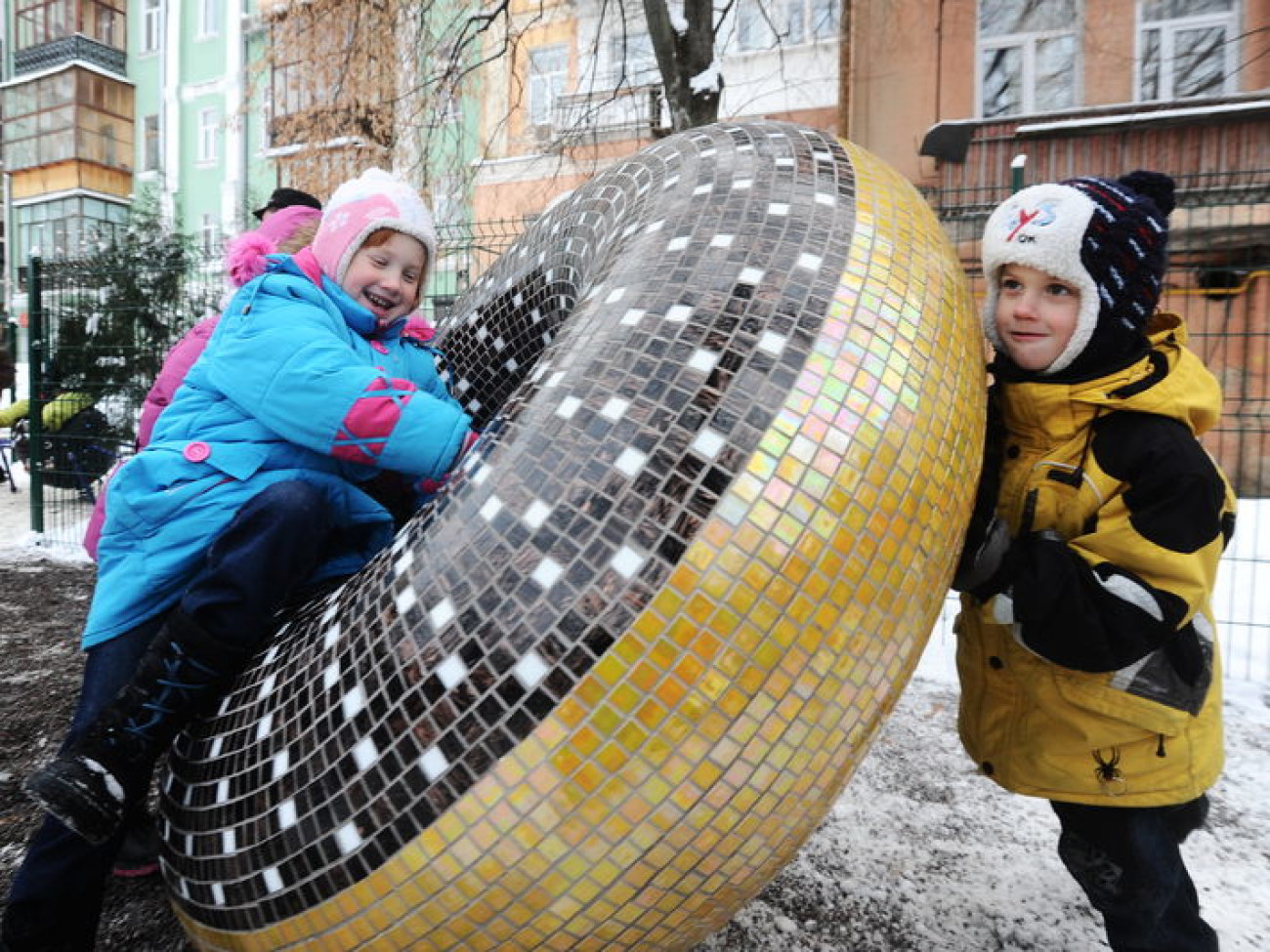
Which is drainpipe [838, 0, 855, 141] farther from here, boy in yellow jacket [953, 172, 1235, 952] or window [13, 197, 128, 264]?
window [13, 197, 128, 264]

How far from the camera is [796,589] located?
4.15 feet

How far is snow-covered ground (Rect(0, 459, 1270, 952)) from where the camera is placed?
212 centimetres

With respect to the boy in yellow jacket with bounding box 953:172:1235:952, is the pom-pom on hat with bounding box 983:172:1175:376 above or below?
above

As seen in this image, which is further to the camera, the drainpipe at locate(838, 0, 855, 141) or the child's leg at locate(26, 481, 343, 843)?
the drainpipe at locate(838, 0, 855, 141)

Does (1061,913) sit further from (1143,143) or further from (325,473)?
(1143,143)

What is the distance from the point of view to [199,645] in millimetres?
1624

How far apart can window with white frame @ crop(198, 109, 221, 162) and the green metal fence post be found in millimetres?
18052

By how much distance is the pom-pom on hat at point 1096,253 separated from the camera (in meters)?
1.62

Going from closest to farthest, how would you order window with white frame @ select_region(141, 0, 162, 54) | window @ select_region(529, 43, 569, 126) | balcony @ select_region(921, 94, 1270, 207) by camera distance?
balcony @ select_region(921, 94, 1270, 207) < window @ select_region(529, 43, 569, 126) < window with white frame @ select_region(141, 0, 162, 54)

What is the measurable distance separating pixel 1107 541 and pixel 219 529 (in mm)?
1717

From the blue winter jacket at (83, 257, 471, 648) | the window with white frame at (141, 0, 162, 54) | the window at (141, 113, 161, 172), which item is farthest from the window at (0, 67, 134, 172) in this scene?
the blue winter jacket at (83, 257, 471, 648)

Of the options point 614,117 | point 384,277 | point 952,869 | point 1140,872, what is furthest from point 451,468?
point 614,117

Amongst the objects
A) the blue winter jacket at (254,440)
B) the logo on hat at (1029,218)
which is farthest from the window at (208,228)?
the logo on hat at (1029,218)

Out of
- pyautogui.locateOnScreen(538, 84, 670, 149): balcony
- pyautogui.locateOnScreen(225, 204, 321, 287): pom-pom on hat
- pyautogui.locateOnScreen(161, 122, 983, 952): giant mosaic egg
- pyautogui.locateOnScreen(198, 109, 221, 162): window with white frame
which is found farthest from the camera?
pyautogui.locateOnScreen(198, 109, 221, 162): window with white frame
